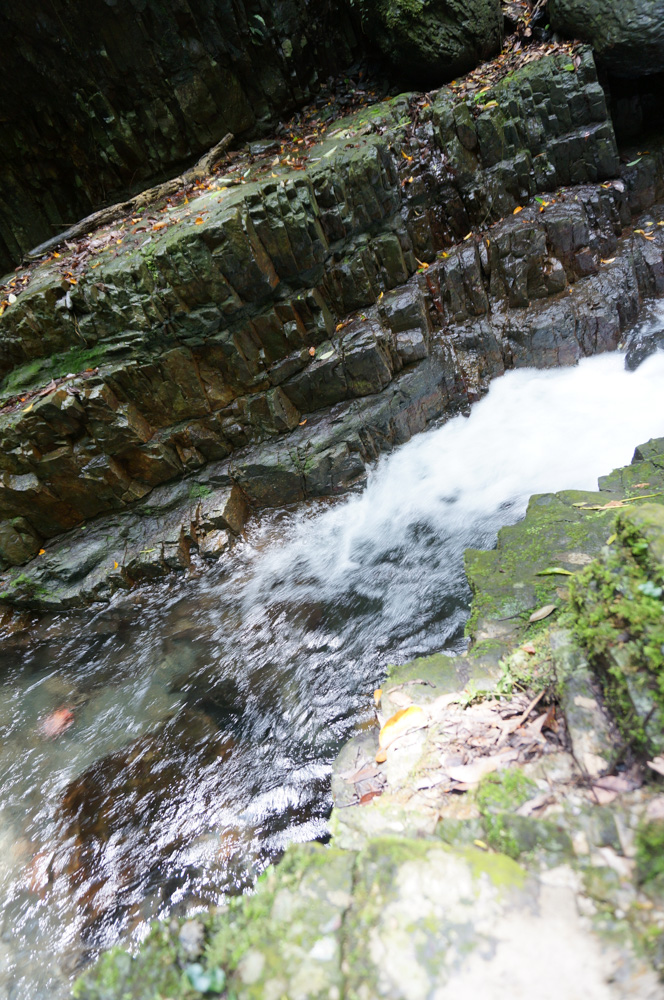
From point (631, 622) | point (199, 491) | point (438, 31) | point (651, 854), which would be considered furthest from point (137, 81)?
point (651, 854)

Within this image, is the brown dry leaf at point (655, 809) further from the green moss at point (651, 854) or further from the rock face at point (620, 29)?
the rock face at point (620, 29)

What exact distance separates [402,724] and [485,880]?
1228 millimetres

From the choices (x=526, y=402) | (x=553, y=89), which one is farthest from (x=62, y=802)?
(x=553, y=89)

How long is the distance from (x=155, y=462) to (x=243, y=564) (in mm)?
2126

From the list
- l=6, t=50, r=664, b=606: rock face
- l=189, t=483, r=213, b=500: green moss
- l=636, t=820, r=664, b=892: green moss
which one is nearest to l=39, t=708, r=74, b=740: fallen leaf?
l=6, t=50, r=664, b=606: rock face

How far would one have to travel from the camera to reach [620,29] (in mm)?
6688

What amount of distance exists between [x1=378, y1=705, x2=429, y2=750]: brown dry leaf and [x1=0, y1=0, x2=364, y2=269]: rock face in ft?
35.2

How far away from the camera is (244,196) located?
6.80 metres

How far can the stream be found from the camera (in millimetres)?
3609

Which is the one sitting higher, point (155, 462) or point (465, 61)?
point (465, 61)

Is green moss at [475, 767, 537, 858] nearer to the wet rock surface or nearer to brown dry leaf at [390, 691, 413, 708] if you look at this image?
the wet rock surface

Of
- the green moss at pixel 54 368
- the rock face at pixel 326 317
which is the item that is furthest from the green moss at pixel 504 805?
the green moss at pixel 54 368

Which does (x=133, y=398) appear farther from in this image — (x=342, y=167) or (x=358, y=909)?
(x=358, y=909)

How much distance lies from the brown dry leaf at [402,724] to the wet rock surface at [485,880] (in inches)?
8.7
